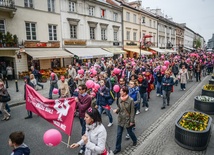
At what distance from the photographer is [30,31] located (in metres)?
18.2

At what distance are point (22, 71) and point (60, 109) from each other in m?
15.6

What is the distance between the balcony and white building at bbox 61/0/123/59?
6.17m

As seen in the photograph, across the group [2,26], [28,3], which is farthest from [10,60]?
[28,3]

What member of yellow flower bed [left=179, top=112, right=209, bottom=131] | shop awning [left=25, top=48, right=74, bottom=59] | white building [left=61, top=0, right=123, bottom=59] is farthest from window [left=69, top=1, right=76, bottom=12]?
yellow flower bed [left=179, top=112, right=209, bottom=131]

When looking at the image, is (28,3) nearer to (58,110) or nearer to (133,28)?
(58,110)

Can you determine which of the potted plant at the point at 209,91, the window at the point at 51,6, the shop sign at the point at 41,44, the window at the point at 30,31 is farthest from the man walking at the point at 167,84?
the window at the point at 51,6

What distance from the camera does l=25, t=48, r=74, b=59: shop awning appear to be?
55.9ft

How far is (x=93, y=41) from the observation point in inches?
1001

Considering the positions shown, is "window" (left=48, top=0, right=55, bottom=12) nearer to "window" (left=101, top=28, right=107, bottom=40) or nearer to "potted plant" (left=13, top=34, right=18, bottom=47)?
"potted plant" (left=13, top=34, right=18, bottom=47)

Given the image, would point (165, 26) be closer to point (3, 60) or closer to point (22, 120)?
point (3, 60)

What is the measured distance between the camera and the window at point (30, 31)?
18016mm

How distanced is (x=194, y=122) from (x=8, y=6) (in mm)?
17913

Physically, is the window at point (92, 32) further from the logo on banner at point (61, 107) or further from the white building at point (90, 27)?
the logo on banner at point (61, 107)

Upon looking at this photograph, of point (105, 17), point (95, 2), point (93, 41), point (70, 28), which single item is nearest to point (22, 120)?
point (70, 28)
